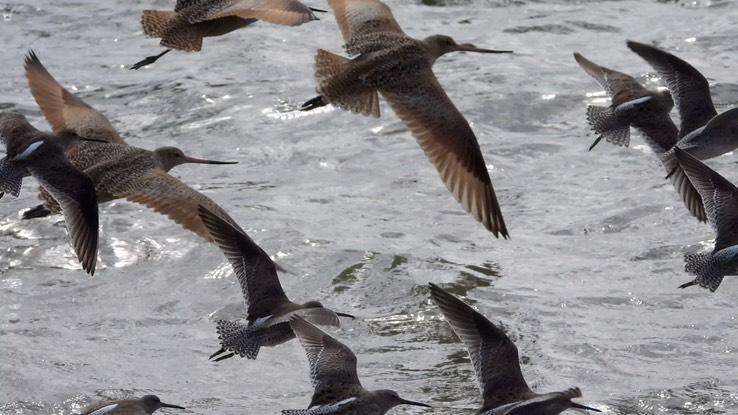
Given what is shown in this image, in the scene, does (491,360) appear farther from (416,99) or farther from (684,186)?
(684,186)

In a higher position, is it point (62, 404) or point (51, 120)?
point (51, 120)

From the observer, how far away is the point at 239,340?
5.54 metres

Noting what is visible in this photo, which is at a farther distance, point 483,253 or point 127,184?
point 483,253

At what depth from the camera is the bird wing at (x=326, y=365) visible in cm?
519

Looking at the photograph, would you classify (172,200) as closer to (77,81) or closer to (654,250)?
(654,250)

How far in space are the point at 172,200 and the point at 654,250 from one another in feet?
9.55

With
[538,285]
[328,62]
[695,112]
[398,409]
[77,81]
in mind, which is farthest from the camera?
[77,81]

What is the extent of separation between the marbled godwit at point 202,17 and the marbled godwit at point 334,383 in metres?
1.66

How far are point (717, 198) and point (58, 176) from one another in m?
2.74

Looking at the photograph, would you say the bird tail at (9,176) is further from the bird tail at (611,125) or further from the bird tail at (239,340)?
the bird tail at (611,125)

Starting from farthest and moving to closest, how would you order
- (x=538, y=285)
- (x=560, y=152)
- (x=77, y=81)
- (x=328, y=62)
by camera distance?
1. (x=77, y=81)
2. (x=560, y=152)
3. (x=538, y=285)
4. (x=328, y=62)

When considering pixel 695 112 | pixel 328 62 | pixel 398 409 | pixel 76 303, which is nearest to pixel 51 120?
pixel 76 303

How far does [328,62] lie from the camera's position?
6.28 meters

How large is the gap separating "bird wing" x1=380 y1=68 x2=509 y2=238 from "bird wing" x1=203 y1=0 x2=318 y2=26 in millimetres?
550
